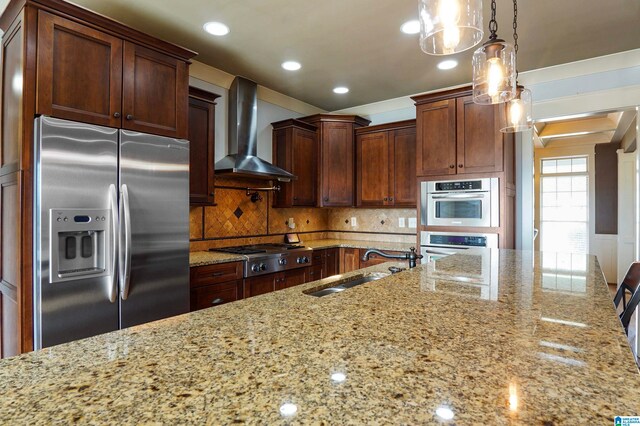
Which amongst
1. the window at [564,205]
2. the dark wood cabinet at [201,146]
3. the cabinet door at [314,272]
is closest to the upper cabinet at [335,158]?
the cabinet door at [314,272]

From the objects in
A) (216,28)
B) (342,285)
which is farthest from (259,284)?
(216,28)

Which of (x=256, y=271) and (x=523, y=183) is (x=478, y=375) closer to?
(x=256, y=271)

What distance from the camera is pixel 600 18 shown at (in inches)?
104

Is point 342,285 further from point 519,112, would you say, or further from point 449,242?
point 449,242

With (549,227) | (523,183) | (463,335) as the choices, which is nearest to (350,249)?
(523,183)

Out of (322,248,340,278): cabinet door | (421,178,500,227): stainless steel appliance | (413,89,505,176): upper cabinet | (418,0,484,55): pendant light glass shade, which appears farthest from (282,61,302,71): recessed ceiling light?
(418,0,484,55): pendant light glass shade

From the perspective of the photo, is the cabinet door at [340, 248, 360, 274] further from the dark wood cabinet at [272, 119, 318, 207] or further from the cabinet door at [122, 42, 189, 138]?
the cabinet door at [122, 42, 189, 138]

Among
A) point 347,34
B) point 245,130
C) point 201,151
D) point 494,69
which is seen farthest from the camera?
point 245,130

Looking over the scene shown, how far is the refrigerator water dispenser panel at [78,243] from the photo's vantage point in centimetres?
195

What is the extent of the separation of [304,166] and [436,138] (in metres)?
1.55

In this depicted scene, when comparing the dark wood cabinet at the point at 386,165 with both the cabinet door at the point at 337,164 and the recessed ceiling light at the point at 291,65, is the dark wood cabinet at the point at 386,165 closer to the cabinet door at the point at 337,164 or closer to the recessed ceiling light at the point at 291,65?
the cabinet door at the point at 337,164

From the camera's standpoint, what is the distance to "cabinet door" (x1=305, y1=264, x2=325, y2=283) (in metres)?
3.82

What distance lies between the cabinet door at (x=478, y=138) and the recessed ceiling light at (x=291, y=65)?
162 centimetres

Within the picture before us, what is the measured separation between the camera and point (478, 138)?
3436 mm
